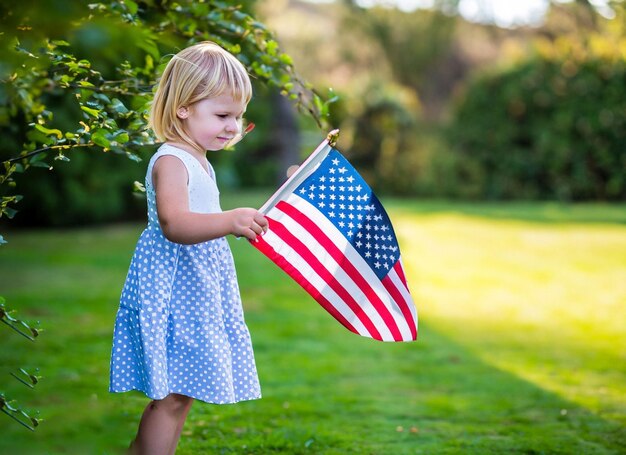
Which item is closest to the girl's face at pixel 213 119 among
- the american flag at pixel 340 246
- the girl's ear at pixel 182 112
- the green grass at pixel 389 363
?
the girl's ear at pixel 182 112

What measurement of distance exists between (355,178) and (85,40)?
1745 millimetres

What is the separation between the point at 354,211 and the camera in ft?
10.3

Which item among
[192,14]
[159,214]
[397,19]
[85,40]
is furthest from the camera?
[397,19]

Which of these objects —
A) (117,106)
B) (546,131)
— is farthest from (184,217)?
(546,131)

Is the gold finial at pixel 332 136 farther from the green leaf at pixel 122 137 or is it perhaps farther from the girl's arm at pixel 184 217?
the green leaf at pixel 122 137

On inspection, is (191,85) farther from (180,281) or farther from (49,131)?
(180,281)

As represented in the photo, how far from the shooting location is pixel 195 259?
281 cm

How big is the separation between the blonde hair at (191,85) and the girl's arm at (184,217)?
0.53 ft

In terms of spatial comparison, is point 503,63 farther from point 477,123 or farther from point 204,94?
point 204,94

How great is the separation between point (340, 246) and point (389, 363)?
2.66m

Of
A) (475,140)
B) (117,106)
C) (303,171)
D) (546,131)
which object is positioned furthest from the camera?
(475,140)

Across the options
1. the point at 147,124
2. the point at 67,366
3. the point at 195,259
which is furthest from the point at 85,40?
the point at 67,366

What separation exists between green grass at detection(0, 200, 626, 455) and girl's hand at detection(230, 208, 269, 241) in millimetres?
684

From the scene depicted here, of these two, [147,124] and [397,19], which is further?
[397,19]
